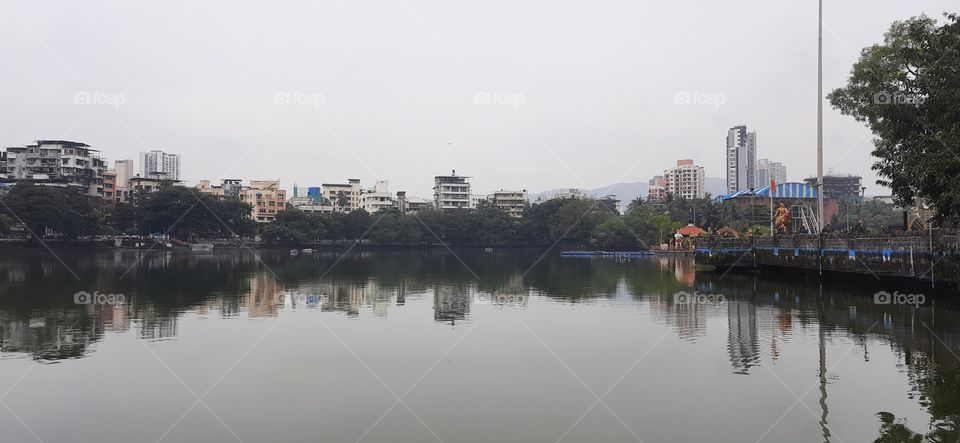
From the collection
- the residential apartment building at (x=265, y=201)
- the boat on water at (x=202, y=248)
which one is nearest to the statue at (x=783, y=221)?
the boat on water at (x=202, y=248)

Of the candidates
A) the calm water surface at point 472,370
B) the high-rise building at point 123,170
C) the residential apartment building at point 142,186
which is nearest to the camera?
the calm water surface at point 472,370

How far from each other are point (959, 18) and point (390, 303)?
2273 centimetres

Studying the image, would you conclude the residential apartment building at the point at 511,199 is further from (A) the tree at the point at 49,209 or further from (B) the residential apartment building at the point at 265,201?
(A) the tree at the point at 49,209

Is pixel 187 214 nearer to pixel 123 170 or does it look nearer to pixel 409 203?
pixel 123 170

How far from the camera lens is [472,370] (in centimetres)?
1470

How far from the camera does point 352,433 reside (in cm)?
1041

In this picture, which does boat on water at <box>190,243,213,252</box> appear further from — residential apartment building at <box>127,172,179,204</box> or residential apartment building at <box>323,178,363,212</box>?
residential apartment building at <box>323,178,363,212</box>

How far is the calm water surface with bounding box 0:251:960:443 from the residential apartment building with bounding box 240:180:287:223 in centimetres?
11460

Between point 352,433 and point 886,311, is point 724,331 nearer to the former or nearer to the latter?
point 886,311

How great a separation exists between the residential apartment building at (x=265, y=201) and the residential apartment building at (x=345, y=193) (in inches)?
791

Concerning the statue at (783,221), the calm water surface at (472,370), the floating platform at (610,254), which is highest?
the statue at (783,221)

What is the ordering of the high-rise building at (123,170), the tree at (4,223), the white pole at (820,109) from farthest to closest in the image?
the high-rise building at (123,170) → the tree at (4,223) → the white pole at (820,109)

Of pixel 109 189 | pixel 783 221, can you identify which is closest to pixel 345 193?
pixel 109 189

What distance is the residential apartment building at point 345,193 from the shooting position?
6309 inches
